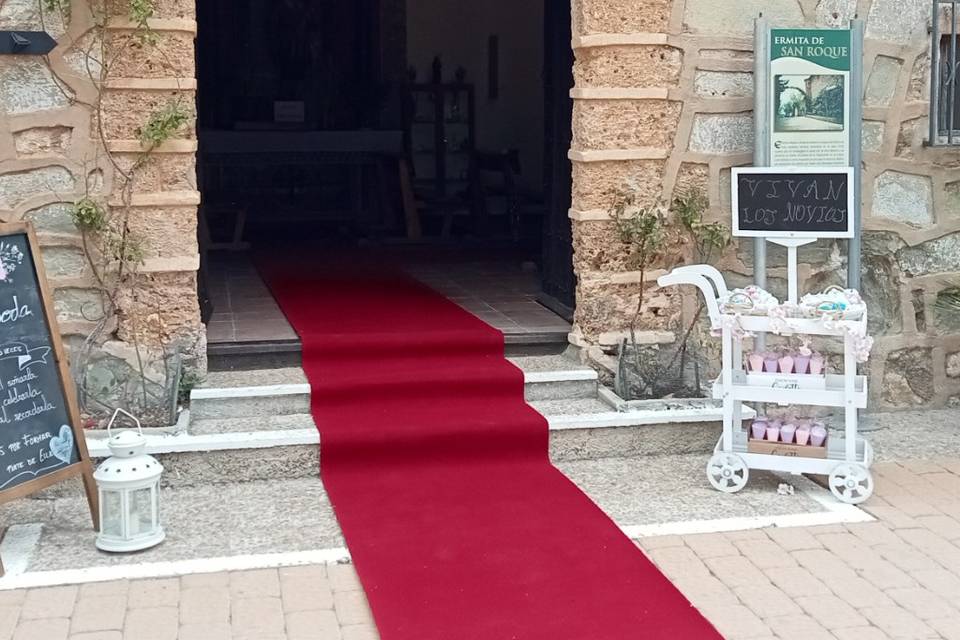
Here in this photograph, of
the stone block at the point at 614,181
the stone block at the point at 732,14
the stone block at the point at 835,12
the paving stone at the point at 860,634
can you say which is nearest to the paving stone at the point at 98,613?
the paving stone at the point at 860,634

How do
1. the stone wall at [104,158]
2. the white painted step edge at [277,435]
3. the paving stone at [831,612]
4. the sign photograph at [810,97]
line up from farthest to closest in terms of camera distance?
the sign photograph at [810,97] < the stone wall at [104,158] < the white painted step edge at [277,435] < the paving stone at [831,612]

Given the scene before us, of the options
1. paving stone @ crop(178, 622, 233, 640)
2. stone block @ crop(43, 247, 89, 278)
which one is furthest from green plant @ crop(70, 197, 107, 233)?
paving stone @ crop(178, 622, 233, 640)

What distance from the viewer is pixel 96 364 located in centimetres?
558

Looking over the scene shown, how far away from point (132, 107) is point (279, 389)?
1.45m

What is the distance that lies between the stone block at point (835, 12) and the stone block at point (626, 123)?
0.88 m

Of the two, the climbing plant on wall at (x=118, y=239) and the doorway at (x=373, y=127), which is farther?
the doorway at (x=373, y=127)

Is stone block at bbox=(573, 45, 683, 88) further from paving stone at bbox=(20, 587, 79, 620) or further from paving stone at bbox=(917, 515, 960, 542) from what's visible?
paving stone at bbox=(20, 587, 79, 620)

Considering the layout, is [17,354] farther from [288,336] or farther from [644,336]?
[644,336]

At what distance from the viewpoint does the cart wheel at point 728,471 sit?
518cm

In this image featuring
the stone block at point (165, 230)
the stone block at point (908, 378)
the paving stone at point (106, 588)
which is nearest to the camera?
the paving stone at point (106, 588)

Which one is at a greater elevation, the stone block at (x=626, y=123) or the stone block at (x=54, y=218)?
the stone block at (x=626, y=123)

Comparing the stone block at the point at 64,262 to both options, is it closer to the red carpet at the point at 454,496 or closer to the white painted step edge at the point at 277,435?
the white painted step edge at the point at 277,435

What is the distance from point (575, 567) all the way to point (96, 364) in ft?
8.40

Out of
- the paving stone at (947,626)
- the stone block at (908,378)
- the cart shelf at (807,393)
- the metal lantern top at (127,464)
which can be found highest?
the cart shelf at (807,393)
